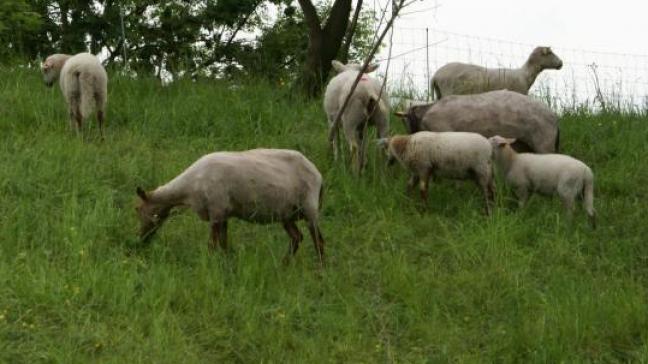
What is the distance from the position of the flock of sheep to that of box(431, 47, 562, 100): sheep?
0.01 metres

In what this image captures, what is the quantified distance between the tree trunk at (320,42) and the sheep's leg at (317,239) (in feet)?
17.2

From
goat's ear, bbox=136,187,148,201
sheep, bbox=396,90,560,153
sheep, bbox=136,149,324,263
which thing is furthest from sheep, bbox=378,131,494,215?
goat's ear, bbox=136,187,148,201

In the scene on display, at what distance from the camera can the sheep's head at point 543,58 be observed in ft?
42.9

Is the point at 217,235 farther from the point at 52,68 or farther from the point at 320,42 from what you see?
the point at 320,42

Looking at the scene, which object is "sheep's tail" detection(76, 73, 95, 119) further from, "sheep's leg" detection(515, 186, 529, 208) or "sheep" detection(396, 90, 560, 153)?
"sheep's leg" detection(515, 186, 529, 208)

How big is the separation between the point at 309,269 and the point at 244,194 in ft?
3.16

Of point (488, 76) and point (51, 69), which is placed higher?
point (51, 69)

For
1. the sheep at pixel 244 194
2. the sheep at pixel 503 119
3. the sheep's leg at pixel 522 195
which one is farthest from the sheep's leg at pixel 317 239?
the sheep at pixel 503 119

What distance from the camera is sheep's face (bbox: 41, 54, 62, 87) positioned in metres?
12.6

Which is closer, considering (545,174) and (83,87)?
(545,174)

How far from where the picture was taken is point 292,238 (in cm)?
852

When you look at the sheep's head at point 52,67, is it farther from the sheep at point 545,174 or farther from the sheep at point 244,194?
the sheep at point 545,174

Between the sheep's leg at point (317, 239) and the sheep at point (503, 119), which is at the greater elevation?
the sheep at point (503, 119)

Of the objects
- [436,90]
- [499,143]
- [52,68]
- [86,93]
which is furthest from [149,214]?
[436,90]
